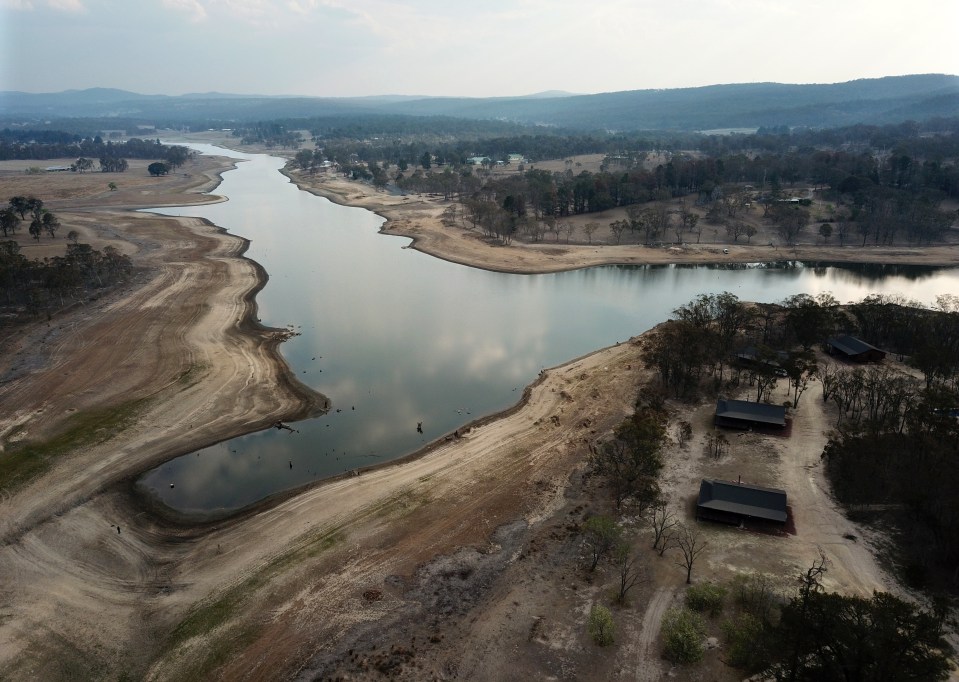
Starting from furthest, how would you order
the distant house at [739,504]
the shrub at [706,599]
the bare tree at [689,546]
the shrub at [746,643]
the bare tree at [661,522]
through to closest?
the distant house at [739,504] → the bare tree at [661,522] → the bare tree at [689,546] → the shrub at [706,599] → the shrub at [746,643]

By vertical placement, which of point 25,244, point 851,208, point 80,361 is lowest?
point 80,361

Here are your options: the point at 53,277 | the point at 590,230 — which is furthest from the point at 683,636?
the point at 590,230

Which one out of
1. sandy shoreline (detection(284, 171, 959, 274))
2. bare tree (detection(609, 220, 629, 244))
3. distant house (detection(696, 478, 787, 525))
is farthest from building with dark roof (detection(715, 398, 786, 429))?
bare tree (detection(609, 220, 629, 244))

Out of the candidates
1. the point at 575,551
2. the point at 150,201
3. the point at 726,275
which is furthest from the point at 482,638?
the point at 150,201

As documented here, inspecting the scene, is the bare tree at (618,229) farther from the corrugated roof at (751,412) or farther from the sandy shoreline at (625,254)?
the corrugated roof at (751,412)

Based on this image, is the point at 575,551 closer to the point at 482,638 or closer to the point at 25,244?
the point at 482,638

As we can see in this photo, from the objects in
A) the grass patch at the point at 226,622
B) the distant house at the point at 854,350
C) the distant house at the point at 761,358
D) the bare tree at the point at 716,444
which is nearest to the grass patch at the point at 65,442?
the grass patch at the point at 226,622
